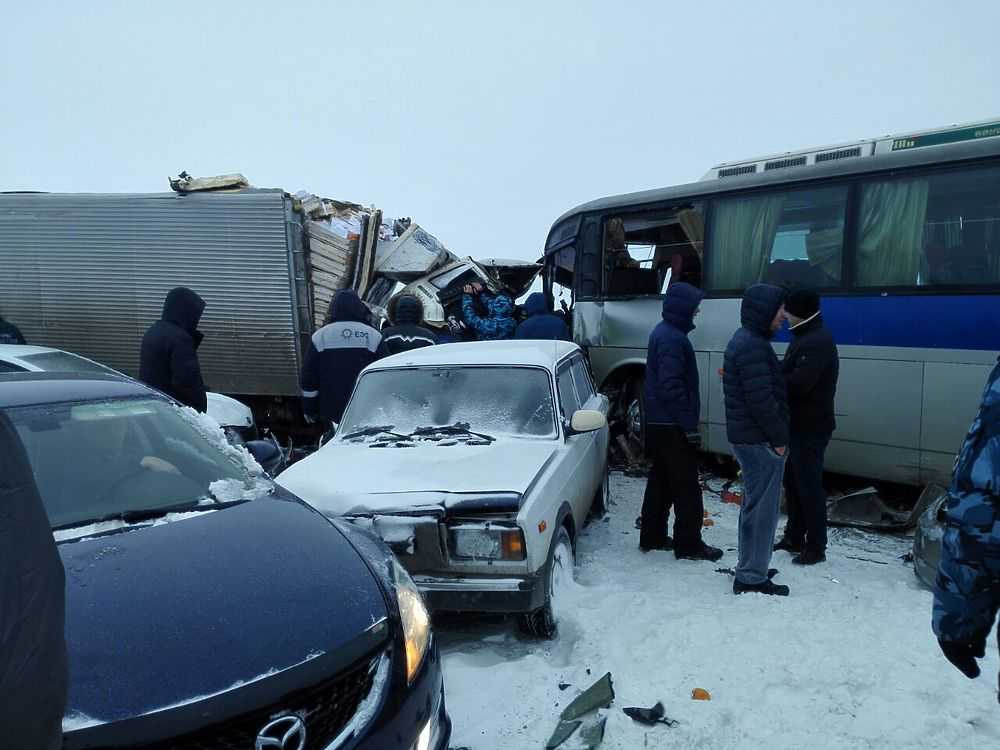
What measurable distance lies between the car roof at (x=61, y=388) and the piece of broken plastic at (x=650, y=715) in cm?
287

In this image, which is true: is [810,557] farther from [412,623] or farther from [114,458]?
[114,458]

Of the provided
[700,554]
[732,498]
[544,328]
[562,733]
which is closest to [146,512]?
[562,733]

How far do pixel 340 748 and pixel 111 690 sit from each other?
0.64 metres

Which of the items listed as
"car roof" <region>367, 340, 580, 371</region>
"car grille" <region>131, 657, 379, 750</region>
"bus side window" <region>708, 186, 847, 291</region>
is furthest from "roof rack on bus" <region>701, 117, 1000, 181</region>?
"car grille" <region>131, 657, 379, 750</region>

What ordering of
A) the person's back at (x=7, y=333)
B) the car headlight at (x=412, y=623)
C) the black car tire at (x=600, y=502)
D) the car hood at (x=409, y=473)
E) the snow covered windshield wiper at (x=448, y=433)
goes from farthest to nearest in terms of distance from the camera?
1. the person's back at (x=7, y=333)
2. the black car tire at (x=600, y=502)
3. the snow covered windshield wiper at (x=448, y=433)
4. the car hood at (x=409, y=473)
5. the car headlight at (x=412, y=623)

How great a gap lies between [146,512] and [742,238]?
6.34 m

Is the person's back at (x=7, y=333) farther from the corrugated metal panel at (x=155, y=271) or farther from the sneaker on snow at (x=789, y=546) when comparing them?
the sneaker on snow at (x=789, y=546)

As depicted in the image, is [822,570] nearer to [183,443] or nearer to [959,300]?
[959,300]

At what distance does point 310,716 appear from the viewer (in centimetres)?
196

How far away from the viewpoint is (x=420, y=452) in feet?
14.4

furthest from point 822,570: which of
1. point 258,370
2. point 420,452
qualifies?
point 258,370

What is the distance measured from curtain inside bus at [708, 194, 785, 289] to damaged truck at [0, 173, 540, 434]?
5.31 metres

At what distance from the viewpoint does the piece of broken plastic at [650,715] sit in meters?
3.10

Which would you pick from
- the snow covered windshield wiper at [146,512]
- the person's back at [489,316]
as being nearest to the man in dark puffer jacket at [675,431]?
the snow covered windshield wiper at [146,512]
